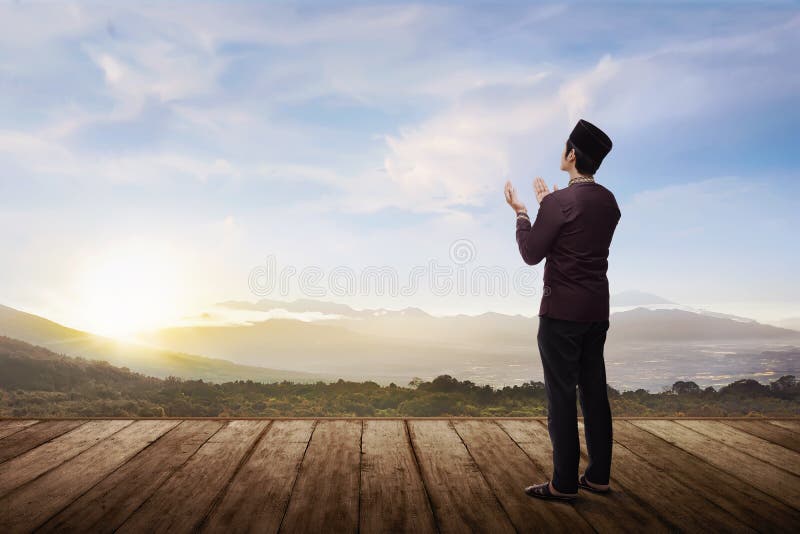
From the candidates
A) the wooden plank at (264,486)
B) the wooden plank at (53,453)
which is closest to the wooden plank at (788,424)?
the wooden plank at (264,486)

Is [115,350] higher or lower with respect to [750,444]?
higher

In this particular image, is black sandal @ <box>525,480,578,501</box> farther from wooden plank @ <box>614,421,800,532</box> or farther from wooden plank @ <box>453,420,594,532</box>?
wooden plank @ <box>614,421,800,532</box>

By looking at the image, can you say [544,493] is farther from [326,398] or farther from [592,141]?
[326,398]

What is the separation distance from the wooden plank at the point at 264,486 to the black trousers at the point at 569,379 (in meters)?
1.15

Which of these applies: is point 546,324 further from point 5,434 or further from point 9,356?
point 9,356

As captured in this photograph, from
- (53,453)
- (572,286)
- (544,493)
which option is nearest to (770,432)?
(544,493)

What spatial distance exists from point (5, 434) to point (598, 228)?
3608 millimetres

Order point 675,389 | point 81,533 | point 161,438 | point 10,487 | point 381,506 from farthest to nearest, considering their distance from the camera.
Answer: point 675,389
point 161,438
point 10,487
point 381,506
point 81,533

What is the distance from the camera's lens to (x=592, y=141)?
2434 mm

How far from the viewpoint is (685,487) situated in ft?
8.81

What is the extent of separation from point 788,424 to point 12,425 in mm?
5193

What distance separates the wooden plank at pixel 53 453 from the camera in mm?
2773

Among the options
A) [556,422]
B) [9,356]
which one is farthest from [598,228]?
[9,356]

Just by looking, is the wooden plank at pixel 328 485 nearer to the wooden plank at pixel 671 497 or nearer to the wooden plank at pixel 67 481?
the wooden plank at pixel 67 481
